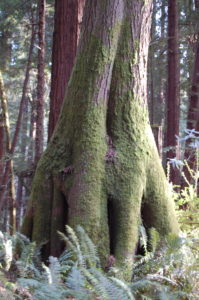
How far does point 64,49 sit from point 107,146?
3.25 m

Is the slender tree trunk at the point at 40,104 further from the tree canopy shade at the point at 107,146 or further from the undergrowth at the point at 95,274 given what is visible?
the undergrowth at the point at 95,274

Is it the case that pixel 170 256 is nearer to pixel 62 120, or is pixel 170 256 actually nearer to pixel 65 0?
pixel 62 120

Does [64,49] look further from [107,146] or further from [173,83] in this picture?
[173,83]

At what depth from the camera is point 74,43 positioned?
637 cm

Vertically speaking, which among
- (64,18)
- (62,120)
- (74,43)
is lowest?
(62,120)

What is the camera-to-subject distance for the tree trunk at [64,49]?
6.33 metres

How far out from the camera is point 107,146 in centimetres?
374

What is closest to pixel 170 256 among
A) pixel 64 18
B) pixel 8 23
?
pixel 64 18

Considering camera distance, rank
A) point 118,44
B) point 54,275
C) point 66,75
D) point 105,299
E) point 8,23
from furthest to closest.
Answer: point 8,23 < point 66,75 < point 118,44 < point 54,275 < point 105,299

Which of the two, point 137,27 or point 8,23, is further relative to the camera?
point 8,23

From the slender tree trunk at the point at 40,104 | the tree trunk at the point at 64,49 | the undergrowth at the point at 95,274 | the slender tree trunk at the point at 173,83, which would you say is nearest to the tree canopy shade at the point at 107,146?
the undergrowth at the point at 95,274

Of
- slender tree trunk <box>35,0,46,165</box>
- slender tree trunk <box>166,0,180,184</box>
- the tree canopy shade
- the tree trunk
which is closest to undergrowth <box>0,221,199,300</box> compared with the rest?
the tree canopy shade

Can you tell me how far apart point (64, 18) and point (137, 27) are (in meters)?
2.90

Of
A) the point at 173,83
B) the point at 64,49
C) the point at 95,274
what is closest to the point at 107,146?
the point at 95,274
